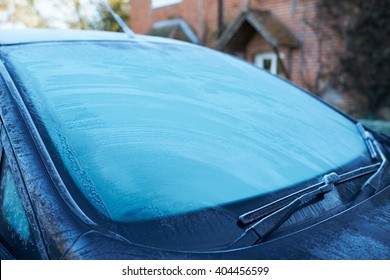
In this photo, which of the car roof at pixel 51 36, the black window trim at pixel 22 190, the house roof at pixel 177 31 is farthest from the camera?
the house roof at pixel 177 31

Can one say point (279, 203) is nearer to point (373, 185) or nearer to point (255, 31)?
point (373, 185)

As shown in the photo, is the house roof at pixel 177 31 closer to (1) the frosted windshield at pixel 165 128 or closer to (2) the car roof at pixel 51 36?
(2) the car roof at pixel 51 36

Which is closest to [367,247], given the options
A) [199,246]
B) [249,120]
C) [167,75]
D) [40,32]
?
[199,246]

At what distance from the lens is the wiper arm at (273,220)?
45.4 inches

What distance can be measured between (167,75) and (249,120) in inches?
15.0

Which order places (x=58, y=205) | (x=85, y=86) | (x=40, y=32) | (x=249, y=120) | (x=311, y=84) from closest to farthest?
(x=58, y=205)
(x=85, y=86)
(x=249, y=120)
(x=40, y=32)
(x=311, y=84)

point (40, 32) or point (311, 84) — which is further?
point (311, 84)

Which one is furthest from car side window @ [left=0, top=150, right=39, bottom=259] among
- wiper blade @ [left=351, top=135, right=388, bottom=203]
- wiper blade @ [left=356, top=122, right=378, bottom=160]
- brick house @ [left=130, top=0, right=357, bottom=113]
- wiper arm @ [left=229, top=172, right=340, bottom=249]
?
brick house @ [left=130, top=0, right=357, bottom=113]

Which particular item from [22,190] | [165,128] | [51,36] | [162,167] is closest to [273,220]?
[162,167]

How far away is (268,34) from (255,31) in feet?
4.13

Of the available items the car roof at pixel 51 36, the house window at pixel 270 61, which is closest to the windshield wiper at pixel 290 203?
the car roof at pixel 51 36

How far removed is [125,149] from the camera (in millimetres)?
1312

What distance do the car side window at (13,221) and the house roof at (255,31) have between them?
27.7 feet

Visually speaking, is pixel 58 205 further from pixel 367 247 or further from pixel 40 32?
pixel 40 32
